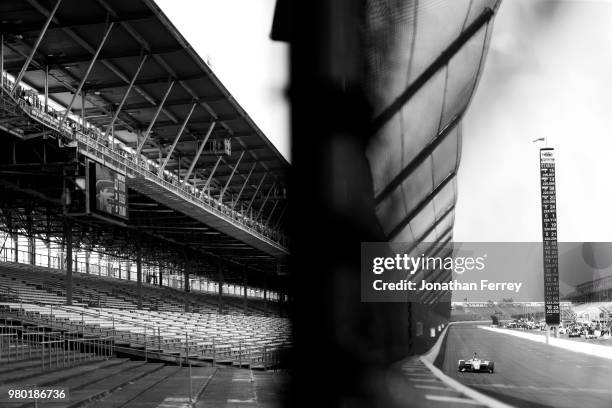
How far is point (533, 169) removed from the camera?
8.22ft

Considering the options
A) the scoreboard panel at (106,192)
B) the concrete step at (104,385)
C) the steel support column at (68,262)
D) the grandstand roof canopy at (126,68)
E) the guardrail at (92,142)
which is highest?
the grandstand roof canopy at (126,68)

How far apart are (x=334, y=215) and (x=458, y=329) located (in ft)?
2.56

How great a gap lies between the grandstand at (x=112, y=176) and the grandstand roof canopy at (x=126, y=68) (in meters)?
0.06

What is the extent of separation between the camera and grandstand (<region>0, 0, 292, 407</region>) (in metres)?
16.3

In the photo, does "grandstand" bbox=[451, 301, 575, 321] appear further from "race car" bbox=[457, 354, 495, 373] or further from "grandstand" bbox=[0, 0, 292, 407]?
"grandstand" bbox=[0, 0, 292, 407]

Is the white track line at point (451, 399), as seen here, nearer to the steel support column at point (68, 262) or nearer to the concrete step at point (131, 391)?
the concrete step at point (131, 391)

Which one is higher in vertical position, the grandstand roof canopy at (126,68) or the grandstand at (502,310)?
the grandstand roof canopy at (126,68)

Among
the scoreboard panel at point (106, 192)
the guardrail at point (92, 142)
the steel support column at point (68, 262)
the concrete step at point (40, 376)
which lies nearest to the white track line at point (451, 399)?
the concrete step at point (40, 376)

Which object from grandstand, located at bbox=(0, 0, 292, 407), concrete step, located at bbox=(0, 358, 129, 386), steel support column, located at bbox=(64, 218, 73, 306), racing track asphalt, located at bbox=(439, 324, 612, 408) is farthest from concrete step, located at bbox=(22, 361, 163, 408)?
steel support column, located at bbox=(64, 218, 73, 306)

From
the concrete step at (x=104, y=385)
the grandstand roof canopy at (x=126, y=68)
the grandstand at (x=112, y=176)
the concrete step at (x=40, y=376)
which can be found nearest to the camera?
the concrete step at (x=104, y=385)

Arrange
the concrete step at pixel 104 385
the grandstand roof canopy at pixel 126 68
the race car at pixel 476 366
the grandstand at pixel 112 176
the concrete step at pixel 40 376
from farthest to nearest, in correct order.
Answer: the grandstand roof canopy at pixel 126 68
the grandstand at pixel 112 176
the concrete step at pixel 40 376
the concrete step at pixel 104 385
the race car at pixel 476 366

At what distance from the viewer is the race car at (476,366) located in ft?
8.00

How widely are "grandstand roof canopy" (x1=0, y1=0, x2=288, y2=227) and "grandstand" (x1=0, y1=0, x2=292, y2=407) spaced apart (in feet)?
0.19

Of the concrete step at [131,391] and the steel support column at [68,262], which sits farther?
the steel support column at [68,262]
